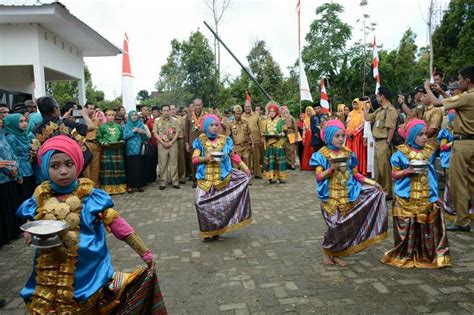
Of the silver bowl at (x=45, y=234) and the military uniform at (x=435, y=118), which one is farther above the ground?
the military uniform at (x=435, y=118)

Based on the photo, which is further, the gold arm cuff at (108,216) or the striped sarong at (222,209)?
the striped sarong at (222,209)

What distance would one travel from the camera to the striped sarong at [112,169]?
1005cm

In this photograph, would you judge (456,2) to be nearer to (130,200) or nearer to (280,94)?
(280,94)

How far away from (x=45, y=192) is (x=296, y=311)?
240 cm

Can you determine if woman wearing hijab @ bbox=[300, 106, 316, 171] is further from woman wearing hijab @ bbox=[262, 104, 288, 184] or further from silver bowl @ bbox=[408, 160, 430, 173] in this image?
silver bowl @ bbox=[408, 160, 430, 173]

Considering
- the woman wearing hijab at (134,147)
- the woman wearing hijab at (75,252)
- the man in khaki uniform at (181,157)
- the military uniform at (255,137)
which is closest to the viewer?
the woman wearing hijab at (75,252)

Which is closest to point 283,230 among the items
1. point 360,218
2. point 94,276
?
point 360,218

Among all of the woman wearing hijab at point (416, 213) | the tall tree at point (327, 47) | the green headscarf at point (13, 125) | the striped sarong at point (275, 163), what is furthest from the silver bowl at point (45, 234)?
the tall tree at point (327, 47)

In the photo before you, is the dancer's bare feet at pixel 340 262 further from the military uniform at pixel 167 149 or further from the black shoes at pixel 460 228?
the military uniform at pixel 167 149

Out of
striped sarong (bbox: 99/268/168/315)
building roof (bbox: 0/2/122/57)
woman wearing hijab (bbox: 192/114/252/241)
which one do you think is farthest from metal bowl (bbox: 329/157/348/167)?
building roof (bbox: 0/2/122/57)

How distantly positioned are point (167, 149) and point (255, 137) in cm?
278

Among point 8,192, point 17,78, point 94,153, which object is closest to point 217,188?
point 8,192

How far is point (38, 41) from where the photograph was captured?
1168 centimetres

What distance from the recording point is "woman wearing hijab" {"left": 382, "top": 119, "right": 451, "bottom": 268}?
4.52 m
